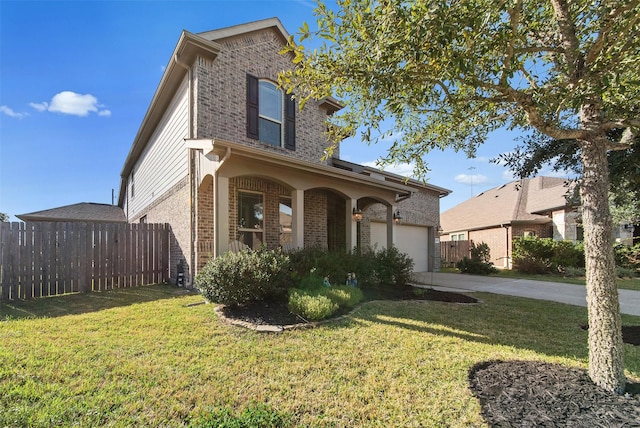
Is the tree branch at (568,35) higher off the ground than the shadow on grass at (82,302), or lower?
higher

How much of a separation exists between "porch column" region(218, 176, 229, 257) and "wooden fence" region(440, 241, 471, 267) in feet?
52.0

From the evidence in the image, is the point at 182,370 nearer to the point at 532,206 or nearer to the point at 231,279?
the point at 231,279

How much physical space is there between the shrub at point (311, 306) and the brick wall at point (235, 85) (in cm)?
501

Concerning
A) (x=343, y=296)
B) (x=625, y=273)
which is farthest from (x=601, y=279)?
(x=625, y=273)

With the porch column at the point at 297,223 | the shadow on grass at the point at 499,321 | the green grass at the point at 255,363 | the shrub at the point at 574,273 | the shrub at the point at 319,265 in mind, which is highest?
the porch column at the point at 297,223

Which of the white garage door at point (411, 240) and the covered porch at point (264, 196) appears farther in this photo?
the white garage door at point (411, 240)

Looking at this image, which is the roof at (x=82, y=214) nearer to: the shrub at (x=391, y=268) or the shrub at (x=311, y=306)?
the shrub at (x=391, y=268)

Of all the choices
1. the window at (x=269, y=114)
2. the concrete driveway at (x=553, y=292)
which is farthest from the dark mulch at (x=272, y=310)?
the window at (x=269, y=114)

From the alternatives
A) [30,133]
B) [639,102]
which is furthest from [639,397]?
[30,133]

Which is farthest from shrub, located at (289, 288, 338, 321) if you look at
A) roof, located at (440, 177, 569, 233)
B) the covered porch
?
roof, located at (440, 177, 569, 233)

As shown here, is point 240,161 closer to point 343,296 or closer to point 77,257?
point 343,296

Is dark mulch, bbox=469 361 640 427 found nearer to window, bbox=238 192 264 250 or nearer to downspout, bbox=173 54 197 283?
window, bbox=238 192 264 250

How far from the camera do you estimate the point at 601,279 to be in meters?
2.81

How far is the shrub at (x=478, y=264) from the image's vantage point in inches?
569
